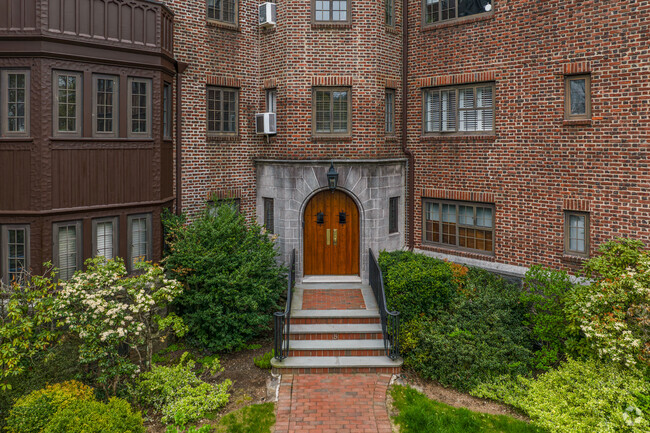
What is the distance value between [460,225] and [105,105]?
9.37 metres

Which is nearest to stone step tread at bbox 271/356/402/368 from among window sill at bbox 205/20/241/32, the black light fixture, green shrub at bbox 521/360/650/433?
green shrub at bbox 521/360/650/433

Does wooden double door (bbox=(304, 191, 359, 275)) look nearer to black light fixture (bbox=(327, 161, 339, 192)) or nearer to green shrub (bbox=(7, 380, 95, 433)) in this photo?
black light fixture (bbox=(327, 161, 339, 192))

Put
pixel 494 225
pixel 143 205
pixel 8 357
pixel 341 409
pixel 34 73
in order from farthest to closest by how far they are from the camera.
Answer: pixel 494 225, pixel 143 205, pixel 34 73, pixel 341 409, pixel 8 357

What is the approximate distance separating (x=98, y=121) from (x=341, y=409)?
25.5 feet

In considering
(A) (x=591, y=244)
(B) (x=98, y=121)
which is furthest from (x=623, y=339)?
(B) (x=98, y=121)

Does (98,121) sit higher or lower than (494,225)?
higher

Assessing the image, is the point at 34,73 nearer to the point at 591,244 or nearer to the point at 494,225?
the point at 494,225

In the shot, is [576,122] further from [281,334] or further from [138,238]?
[138,238]

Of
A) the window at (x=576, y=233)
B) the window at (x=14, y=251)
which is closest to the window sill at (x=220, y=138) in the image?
the window at (x=14, y=251)

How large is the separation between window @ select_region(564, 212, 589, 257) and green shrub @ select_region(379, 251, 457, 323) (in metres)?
2.89

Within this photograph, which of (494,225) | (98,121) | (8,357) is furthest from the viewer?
(494,225)

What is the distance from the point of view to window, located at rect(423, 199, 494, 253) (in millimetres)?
12773

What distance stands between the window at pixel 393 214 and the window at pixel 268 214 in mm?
3489

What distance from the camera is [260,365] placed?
10.0 m
